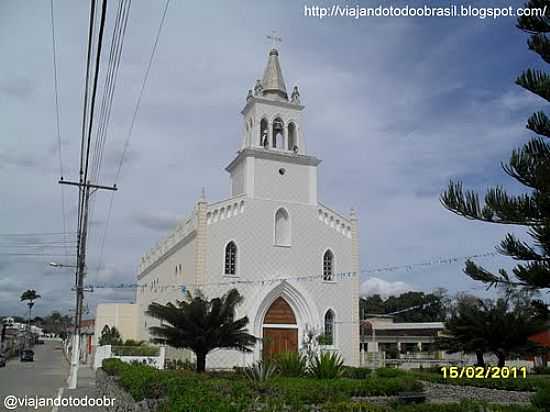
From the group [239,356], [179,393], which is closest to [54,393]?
[239,356]

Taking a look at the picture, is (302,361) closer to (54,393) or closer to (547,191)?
(54,393)

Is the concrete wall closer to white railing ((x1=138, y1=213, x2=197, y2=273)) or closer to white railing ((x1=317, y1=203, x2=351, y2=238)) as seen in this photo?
white railing ((x1=138, y1=213, x2=197, y2=273))

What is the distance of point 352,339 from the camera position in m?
26.7

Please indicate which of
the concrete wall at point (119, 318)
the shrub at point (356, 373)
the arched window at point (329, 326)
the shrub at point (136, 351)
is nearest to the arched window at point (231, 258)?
the shrub at point (136, 351)

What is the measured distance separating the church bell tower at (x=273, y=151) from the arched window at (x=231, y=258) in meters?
2.44

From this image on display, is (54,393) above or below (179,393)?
below

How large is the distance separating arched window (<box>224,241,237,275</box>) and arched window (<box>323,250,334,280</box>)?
4.29 m

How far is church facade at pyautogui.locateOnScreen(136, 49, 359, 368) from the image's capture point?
82.0 feet

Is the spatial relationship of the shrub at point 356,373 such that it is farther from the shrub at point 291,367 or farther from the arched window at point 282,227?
the arched window at point 282,227

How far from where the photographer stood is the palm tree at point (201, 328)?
19031 millimetres

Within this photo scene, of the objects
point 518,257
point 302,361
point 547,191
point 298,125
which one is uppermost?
point 298,125

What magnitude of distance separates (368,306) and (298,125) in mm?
49319
